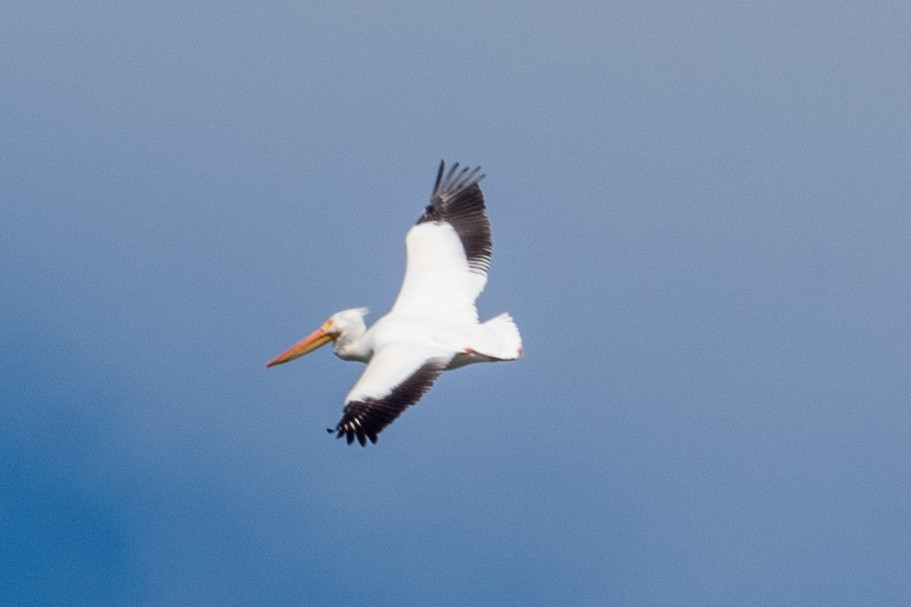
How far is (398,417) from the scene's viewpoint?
14188 mm

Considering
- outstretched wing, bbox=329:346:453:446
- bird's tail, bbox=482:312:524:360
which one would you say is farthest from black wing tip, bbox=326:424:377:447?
bird's tail, bbox=482:312:524:360

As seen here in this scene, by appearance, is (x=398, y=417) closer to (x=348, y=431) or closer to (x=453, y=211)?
(x=348, y=431)

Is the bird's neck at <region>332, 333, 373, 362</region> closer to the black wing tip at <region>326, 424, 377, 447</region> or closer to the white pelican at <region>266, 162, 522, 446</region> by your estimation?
the white pelican at <region>266, 162, 522, 446</region>

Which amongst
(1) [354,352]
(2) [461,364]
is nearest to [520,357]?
(2) [461,364]

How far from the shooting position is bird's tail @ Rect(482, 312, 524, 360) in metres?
15.8

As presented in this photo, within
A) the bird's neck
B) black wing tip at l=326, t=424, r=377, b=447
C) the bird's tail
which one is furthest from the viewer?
the bird's neck

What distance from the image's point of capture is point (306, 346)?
57.1 ft

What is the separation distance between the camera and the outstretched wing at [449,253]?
16844 mm

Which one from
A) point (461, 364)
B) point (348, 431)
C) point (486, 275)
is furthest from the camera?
point (486, 275)

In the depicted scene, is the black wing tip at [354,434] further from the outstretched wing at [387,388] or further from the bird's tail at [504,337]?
the bird's tail at [504,337]

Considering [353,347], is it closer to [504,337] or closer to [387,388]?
[504,337]

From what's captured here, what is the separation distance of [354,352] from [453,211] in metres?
2.16

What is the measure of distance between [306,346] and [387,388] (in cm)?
297

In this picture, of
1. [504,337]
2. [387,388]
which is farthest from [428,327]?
[387,388]
